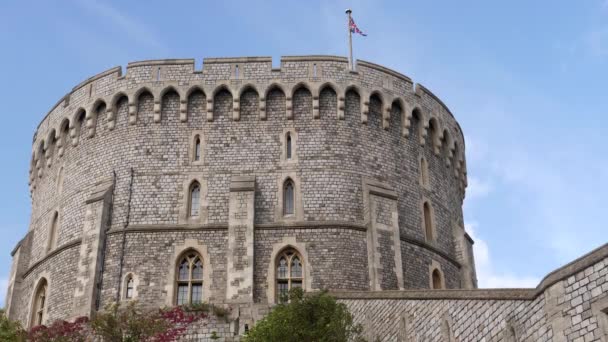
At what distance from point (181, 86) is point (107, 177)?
167 inches

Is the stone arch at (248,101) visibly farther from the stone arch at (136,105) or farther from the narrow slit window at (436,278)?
the narrow slit window at (436,278)

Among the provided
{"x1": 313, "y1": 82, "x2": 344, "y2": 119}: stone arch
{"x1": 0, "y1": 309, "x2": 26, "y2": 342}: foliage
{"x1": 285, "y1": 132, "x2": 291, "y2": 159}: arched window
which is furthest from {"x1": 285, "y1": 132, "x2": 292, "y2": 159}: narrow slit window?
{"x1": 0, "y1": 309, "x2": 26, "y2": 342}: foliage

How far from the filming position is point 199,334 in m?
23.1

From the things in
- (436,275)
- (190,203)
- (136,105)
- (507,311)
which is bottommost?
(507,311)

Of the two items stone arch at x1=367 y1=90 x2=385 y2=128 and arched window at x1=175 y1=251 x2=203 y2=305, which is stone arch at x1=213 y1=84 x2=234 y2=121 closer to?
stone arch at x1=367 y1=90 x2=385 y2=128

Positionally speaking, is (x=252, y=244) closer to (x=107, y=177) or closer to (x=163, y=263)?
(x=163, y=263)

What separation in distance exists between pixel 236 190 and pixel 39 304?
8.65 metres

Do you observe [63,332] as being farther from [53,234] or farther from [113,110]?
[113,110]

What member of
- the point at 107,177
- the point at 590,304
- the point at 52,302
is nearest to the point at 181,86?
the point at 107,177

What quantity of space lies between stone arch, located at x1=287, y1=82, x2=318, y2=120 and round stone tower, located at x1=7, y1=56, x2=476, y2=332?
55 millimetres

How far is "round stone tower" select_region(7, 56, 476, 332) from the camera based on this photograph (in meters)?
26.5

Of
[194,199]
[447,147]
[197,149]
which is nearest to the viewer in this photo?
[194,199]

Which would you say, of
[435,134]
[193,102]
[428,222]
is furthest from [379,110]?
[193,102]

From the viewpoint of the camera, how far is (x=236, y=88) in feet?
95.7
